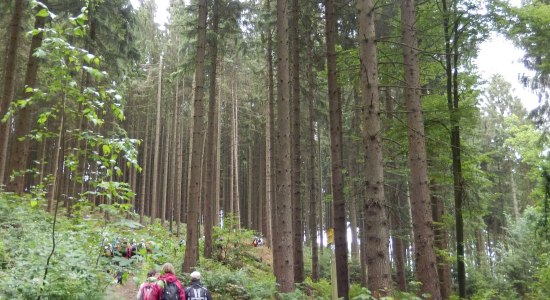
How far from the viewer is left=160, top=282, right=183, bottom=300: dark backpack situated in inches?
248

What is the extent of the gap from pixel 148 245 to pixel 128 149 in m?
0.97

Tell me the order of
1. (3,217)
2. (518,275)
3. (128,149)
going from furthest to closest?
1. (518,275)
2. (3,217)
3. (128,149)

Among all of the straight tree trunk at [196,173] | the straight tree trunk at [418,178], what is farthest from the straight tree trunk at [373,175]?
the straight tree trunk at [196,173]

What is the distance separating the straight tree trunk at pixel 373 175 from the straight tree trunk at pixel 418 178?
52.3 inches

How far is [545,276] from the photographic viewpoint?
13992mm

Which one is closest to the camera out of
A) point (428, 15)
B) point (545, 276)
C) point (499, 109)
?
point (428, 15)

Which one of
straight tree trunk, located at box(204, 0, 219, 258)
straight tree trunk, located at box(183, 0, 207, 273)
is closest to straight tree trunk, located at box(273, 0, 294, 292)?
straight tree trunk, located at box(183, 0, 207, 273)

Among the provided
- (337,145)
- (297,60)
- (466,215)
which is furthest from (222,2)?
(466,215)

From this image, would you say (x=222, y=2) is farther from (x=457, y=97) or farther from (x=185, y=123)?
(x=185, y=123)

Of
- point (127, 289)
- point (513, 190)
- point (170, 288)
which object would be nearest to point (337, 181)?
point (170, 288)

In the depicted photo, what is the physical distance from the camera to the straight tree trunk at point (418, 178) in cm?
862

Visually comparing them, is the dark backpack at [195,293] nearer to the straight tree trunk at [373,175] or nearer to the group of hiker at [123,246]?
the group of hiker at [123,246]

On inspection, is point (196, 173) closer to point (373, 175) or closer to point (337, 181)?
point (337, 181)

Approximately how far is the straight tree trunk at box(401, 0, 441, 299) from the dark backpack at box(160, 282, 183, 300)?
204 inches
